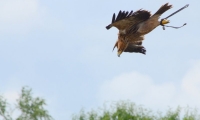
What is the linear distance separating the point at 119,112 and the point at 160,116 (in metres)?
1.23

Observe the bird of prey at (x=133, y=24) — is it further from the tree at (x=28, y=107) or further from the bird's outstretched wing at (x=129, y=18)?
the tree at (x=28, y=107)

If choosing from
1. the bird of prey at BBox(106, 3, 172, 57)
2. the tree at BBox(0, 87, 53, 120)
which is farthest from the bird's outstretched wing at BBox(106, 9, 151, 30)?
the tree at BBox(0, 87, 53, 120)

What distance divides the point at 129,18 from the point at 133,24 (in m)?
0.08

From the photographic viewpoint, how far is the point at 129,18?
620cm

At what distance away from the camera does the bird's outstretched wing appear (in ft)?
20.3

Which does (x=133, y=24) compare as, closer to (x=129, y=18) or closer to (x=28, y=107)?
(x=129, y=18)

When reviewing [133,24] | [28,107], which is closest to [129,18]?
[133,24]

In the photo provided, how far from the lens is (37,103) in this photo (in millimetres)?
21047

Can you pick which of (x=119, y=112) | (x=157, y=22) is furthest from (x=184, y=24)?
(x=119, y=112)

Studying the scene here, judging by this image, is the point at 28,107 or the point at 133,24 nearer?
the point at 133,24

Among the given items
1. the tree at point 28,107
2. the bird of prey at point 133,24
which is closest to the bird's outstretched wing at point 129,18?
the bird of prey at point 133,24

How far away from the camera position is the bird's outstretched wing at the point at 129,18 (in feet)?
20.3

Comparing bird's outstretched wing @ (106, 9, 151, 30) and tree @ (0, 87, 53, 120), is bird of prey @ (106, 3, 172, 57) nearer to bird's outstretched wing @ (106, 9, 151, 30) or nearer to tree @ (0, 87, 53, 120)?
bird's outstretched wing @ (106, 9, 151, 30)

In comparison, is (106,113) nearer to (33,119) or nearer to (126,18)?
(33,119)
